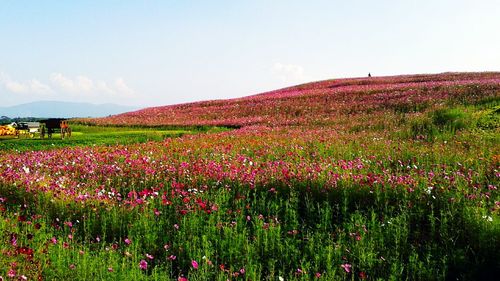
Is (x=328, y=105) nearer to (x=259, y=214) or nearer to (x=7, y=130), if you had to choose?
(x=7, y=130)

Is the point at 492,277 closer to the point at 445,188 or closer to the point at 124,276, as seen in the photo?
the point at 445,188

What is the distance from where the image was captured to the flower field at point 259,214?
5198 millimetres

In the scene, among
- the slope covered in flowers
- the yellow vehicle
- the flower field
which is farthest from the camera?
the slope covered in flowers

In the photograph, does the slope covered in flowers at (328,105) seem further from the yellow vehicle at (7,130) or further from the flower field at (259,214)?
the flower field at (259,214)

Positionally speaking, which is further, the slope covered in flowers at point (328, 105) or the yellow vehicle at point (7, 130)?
the slope covered in flowers at point (328, 105)

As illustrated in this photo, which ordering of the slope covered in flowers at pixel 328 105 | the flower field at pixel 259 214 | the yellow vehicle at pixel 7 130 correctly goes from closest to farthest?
the flower field at pixel 259 214 < the yellow vehicle at pixel 7 130 < the slope covered in flowers at pixel 328 105

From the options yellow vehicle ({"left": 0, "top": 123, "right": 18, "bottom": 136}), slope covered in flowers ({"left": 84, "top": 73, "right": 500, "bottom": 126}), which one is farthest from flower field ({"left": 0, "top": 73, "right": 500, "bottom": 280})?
slope covered in flowers ({"left": 84, "top": 73, "right": 500, "bottom": 126})

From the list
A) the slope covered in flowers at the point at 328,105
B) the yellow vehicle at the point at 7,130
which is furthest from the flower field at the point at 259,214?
the slope covered in flowers at the point at 328,105

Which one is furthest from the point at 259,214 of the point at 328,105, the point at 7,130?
the point at 328,105

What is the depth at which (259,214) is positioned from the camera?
23.0 feet

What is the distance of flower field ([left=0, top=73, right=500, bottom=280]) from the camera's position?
5.20 meters

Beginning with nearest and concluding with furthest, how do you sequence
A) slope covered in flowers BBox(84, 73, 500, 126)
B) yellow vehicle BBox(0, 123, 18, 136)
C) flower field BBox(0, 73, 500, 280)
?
flower field BBox(0, 73, 500, 280)
yellow vehicle BBox(0, 123, 18, 136)
slope covered in flowers BBox(84, 73, 500, 126)

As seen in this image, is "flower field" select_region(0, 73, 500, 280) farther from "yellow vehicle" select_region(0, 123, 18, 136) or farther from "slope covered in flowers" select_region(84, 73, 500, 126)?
"slope covered in flowers" select_region(84, 73, 500, 126)

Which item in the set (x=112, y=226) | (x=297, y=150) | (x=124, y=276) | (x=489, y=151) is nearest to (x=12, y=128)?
(x=297, y=150)
